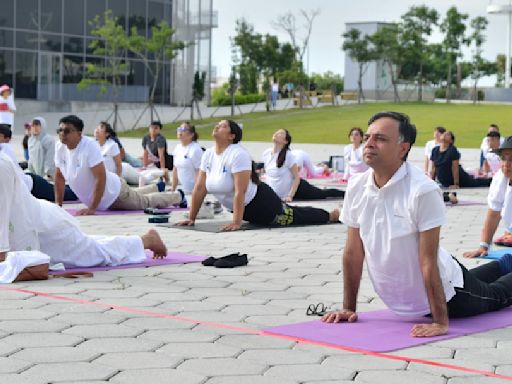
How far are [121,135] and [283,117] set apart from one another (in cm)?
1111

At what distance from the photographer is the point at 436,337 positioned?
225 inches

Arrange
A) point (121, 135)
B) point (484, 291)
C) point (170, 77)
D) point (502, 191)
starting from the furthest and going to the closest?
point (170, 77) → point (121, 135) → point (502, 191) → point (484, 291)

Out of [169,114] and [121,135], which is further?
[169,114]

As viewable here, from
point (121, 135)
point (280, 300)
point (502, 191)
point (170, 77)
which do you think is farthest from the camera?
point (170, 77)

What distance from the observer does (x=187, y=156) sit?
15391 millimetres

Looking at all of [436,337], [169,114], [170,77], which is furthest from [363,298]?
[170,77]

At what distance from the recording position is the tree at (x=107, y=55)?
43.0 metres

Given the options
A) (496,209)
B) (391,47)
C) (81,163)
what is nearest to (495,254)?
(496,209)

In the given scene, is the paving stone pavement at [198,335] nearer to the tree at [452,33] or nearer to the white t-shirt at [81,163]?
the white t-shirt at [81,163]

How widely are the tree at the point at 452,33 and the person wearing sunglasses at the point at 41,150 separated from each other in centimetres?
5163

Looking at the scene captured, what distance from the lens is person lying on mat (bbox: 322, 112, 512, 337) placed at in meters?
5.68

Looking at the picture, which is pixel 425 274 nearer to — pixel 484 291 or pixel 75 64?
pixel 484 291

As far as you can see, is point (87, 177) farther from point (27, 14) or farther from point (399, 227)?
point (27, 14)

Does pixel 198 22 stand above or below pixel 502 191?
above
